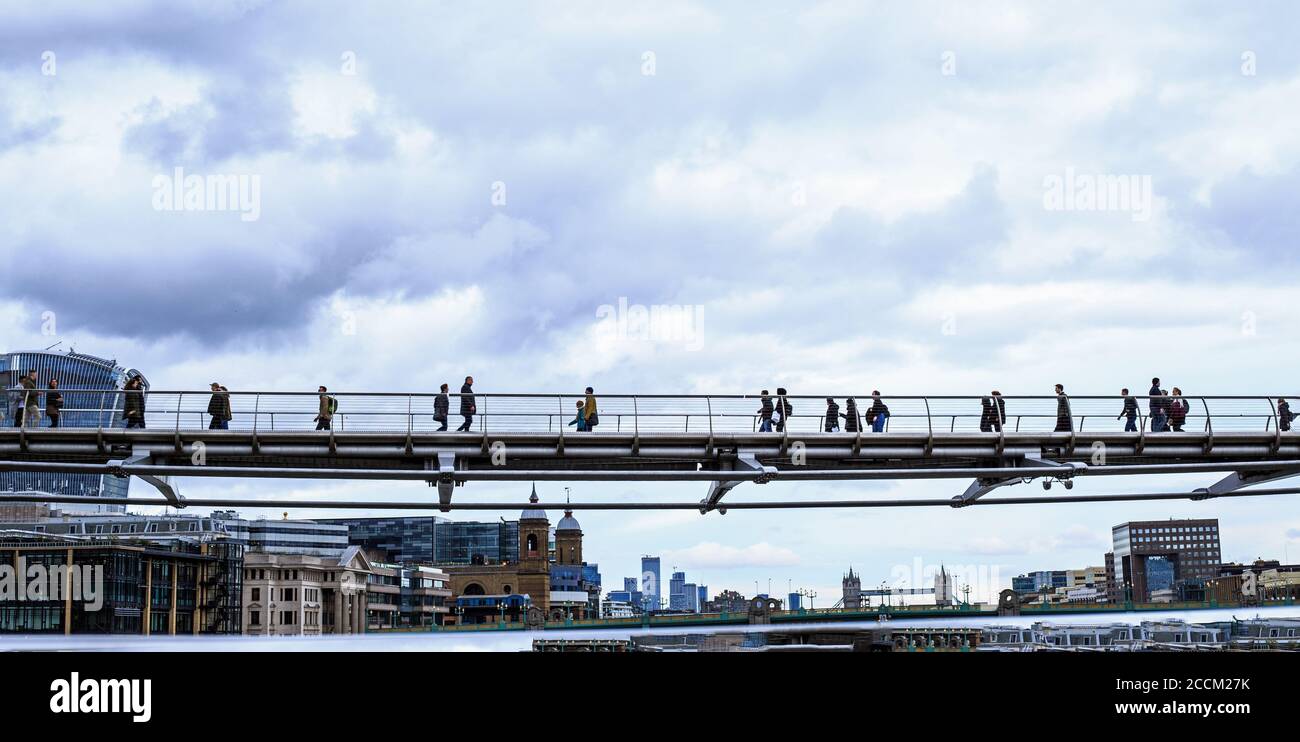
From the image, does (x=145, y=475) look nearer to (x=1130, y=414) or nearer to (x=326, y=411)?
(x=326, y=411)

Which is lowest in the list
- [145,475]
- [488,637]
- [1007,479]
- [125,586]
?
[488,637]

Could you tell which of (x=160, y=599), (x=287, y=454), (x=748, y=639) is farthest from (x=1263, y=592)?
(x=287, y=454)

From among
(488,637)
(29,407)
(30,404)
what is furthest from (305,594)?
(29,407)

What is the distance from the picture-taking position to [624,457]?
34.8 meters

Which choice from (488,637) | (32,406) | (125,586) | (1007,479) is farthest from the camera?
(125,586)

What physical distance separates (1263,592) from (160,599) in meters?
165

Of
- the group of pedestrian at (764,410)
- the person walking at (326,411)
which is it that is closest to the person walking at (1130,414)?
the group of pedestrian at (764,410)

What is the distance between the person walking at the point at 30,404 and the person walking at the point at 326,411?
24.0 feet

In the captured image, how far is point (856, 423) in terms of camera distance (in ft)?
116

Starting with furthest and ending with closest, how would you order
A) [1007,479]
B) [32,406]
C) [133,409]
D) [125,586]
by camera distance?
[125,586] → [1007,479] → [32,406] → [133,409]

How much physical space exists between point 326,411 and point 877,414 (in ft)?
50.9

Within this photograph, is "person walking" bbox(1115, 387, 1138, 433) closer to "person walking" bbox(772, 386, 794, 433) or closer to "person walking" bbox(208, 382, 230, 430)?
"person walking" bbox(772, 386, 794, 433)

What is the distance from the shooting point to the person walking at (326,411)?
3328 centimetres
